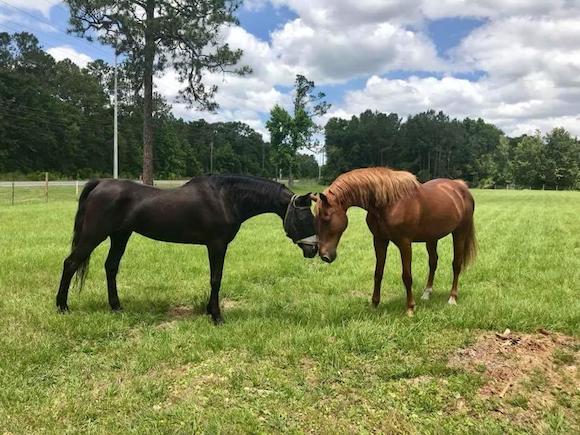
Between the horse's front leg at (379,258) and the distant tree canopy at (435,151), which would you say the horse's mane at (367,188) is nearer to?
the horse's front leg at (379,258)

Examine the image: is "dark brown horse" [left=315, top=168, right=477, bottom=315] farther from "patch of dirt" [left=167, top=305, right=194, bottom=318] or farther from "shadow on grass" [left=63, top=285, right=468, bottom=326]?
"patch of dirt" [left=167, top=305, right=194, bottom=318]

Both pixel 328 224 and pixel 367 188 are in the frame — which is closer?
pixel 328 224

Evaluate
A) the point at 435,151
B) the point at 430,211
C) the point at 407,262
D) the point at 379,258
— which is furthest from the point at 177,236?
the point at 435,151

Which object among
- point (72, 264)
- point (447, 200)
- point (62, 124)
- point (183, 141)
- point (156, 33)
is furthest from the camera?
point (183, 141)

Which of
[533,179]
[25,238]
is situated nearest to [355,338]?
[25,238]

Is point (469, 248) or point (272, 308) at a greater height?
point (469, 248)

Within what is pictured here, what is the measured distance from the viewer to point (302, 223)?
5859 mm

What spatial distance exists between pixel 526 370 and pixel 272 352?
232 cm

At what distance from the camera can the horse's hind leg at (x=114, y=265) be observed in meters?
6.50

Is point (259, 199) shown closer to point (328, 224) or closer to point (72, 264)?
point (328, 224)

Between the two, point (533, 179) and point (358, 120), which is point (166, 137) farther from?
point (533, 179)

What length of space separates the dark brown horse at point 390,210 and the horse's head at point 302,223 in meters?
0.09

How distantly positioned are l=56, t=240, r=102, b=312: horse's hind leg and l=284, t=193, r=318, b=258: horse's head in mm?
2413

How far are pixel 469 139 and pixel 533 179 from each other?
29.6 metres
